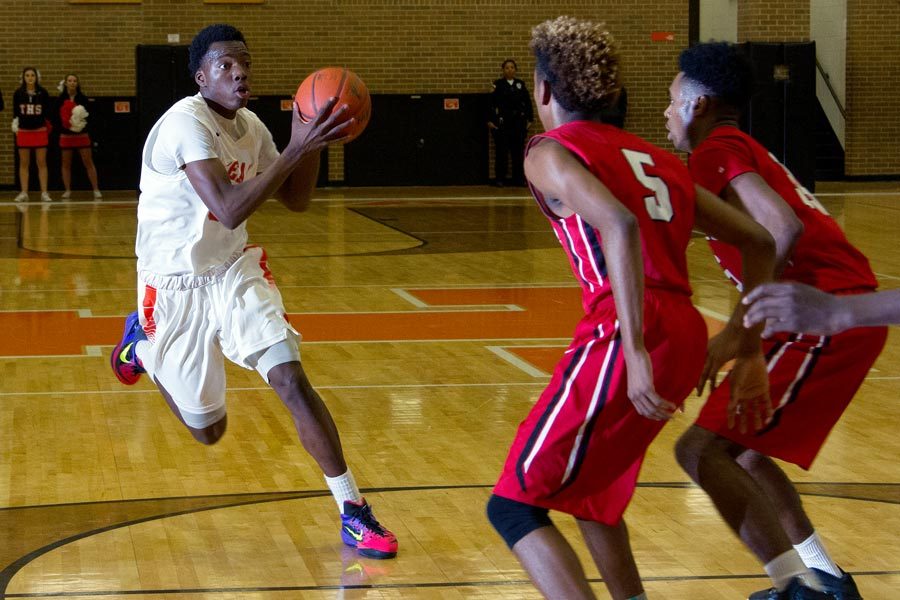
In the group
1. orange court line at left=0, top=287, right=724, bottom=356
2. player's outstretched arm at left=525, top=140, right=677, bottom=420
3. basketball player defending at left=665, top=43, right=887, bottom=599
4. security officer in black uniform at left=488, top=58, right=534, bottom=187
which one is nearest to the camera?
player's outstretched arm at left=525, top=140, right=677, bottom=420

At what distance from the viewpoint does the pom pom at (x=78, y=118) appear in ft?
56.4

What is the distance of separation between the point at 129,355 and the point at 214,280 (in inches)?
28.3

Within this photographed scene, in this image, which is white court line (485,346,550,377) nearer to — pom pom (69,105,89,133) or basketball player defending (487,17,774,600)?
basketball player defending (487,17,774,600)

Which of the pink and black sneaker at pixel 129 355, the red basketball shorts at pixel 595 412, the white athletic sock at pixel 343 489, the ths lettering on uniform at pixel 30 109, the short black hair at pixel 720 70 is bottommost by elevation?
the white athletic sock at pixel 343 489

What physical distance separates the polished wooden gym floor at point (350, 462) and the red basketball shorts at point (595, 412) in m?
0.96

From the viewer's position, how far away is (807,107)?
18.4m

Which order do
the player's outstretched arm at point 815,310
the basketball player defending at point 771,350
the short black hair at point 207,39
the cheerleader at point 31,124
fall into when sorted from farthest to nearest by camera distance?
the cheerleader at point 31,124, the short black hair at point 207,39, the basketball player defending at point 771,350, the player's outstretched arm at point 815,310

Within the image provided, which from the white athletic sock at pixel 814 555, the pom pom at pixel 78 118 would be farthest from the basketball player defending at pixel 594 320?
the pom pom at pixel 78 118

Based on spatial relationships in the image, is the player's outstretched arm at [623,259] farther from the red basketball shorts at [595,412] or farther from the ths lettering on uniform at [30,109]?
the ths lettering on uniform at [30,109]

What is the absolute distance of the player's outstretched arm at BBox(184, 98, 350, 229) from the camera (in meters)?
3.83

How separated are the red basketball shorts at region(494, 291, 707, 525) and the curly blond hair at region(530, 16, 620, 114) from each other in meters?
0.43

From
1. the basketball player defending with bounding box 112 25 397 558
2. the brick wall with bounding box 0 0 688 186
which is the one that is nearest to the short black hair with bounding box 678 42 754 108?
the basketball player defending with bounding box 112 25 397 558

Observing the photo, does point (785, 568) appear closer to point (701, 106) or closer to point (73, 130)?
point (701, 106)

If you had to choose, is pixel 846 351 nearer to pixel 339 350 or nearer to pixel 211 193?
pixel 211 193
